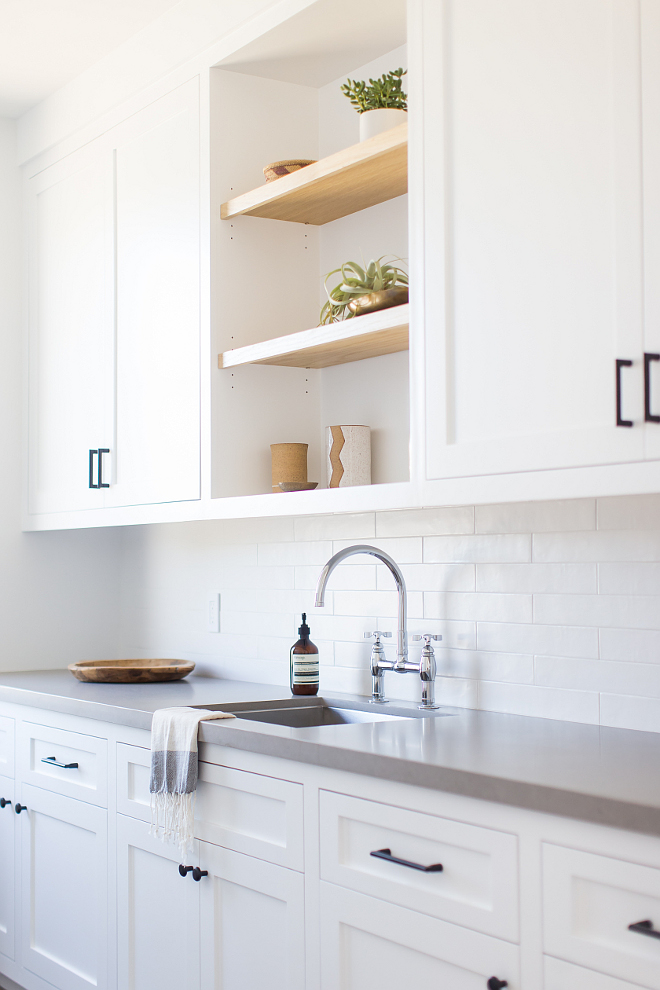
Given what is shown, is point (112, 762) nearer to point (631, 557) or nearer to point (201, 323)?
point (201, 323)

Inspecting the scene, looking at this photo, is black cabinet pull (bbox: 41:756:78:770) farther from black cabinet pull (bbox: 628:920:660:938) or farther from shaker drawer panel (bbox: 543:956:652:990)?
black cabinet pull (bbox: 628:920:660:938)

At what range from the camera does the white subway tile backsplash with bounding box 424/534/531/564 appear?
225 centimetres

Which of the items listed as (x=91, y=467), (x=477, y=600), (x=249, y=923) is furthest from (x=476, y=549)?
(x=91, y=467)

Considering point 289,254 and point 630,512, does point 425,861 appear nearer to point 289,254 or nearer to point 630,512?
point 630,512

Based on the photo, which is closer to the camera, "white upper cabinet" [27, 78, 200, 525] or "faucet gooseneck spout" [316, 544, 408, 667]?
"faucet gooseneck spout" [316, 544, 408, 667]

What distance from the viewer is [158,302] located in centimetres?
290

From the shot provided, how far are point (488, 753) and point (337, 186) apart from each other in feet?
4.74

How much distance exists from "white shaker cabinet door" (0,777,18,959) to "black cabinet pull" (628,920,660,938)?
7.05 ft

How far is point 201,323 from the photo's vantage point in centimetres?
271

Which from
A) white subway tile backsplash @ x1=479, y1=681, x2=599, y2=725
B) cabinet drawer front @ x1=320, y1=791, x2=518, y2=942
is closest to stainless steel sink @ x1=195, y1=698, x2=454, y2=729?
white subway tile backsplash @ x1=479, y1=681, x2=599, y2=725

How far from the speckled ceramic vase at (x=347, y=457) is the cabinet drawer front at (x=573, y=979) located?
1313 millimetres

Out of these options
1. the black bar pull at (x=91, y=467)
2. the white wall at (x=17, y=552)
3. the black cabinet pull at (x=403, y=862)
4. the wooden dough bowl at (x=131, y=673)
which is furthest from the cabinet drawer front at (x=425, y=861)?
the white wall at (x=17, y=552)

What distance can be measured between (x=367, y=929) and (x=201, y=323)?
63.1 inches

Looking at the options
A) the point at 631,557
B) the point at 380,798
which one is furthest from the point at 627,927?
the point at 631,557
